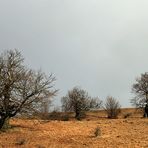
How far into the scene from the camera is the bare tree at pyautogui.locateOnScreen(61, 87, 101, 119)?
82.3 metres

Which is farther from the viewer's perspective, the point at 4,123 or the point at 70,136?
the point at 4,123

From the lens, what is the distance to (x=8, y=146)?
3253 centimetres

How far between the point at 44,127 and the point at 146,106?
38352 mm

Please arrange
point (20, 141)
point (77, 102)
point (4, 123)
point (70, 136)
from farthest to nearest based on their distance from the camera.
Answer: point (77, 102) < point (4, 123) < point (70, 136) < point (20, 141)

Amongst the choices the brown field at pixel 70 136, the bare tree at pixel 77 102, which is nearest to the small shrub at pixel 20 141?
the brown field at pixel 70 136

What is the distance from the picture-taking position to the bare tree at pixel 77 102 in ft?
270

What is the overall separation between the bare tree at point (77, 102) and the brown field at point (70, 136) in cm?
3759

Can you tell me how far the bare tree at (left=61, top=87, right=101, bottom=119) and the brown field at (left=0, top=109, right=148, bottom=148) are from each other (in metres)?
37.6

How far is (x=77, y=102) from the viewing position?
83.6 m

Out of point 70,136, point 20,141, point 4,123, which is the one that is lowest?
point 20,141

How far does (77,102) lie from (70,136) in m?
47.8

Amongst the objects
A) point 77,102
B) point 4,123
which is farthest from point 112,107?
point 4,123

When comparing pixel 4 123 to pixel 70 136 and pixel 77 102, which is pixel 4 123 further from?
pixel 77 102

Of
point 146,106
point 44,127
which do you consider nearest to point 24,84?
point 44,127
